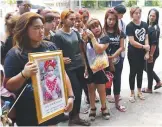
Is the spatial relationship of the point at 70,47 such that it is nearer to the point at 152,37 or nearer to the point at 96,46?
the point at 96,46

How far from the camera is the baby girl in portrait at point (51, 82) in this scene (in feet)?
6.98

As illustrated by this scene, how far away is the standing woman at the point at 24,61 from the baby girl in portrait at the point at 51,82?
134 millimetres

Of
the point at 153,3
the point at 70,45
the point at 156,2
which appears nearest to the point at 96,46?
the point at 70,45

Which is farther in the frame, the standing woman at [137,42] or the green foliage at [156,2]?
the green foliage at [156,2]

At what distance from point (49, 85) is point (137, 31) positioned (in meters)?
2.94

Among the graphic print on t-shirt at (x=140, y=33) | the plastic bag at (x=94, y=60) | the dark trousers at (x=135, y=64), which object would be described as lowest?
the dark trousers at (x=135, y=64)

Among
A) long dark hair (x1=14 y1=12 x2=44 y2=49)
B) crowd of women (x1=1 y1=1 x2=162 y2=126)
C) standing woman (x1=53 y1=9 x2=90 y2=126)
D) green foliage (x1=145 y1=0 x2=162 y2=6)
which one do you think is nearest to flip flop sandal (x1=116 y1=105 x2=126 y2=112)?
crowd of women (x1=1 y1=1 x2=162 y2=126)

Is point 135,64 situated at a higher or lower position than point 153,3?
lower

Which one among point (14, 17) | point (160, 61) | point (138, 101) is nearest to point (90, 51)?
point (14, 17)

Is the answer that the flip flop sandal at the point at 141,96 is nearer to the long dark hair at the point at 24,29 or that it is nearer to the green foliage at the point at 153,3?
the long dark hair at the point at 24,29

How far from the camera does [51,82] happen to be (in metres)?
2.17

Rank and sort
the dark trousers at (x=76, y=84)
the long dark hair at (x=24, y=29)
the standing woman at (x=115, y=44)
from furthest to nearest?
the standing woman at (x=115, y=44) → the dark trousers at (x=76, y=84) → the long dark hair at (x=24, y=29)

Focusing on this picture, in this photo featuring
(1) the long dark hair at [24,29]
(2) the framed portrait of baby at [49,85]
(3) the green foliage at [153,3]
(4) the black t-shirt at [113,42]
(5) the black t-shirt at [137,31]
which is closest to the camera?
(2) the framed portrait of baby at [49,85]

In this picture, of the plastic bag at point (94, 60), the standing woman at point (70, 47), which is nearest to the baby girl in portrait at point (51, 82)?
the standing woman at point (70, 47)
